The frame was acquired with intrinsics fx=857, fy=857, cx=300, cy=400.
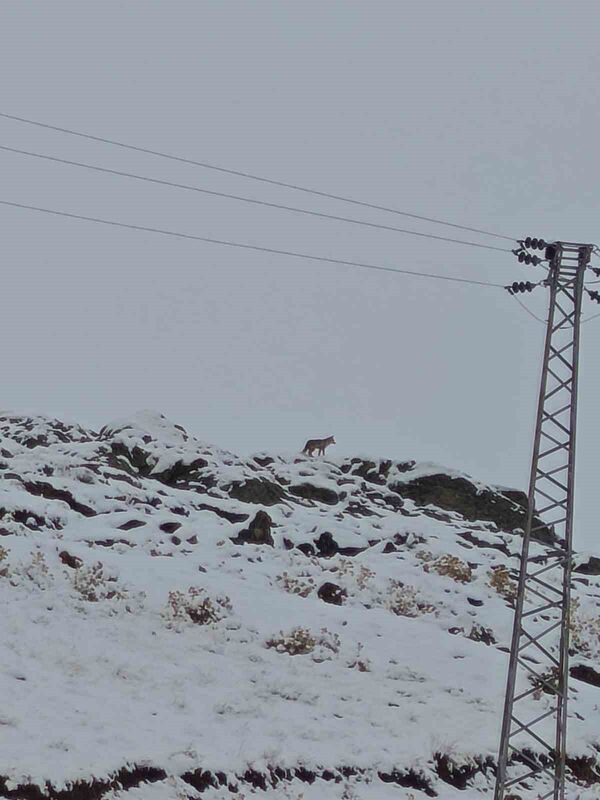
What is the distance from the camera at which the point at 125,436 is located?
3262cm

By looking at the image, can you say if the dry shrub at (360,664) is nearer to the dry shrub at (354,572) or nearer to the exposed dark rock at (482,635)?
the exposed dark rock at (482,635)

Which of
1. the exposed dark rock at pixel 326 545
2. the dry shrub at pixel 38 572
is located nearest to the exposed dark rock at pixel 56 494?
the dry shrub at pixel 38 572

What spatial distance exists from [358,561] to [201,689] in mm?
8868

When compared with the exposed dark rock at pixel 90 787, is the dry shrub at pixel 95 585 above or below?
above

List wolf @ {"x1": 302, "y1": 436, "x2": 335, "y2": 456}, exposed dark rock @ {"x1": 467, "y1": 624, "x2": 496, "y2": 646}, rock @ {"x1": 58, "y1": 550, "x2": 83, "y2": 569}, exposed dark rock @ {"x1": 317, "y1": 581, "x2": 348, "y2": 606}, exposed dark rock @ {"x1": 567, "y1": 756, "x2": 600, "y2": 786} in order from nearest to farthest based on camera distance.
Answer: exposed dark rock @ {"x1": 567, "y1": 756, "x2": 600, "y2": 786}
rock @ {"x1": 58, "y1": 550, "x2": 83, "y2": 569}
exposed dark rock @ {"x1": 467, "y1": 624, "x2": 496, "y2": 646}
exposed dark rock @ {"x1": 317, "y1": 581, "x2": 348, "y2": 606}
wolf @ {"x1": 302, "y1": 436, "x2": 335, "y2": 456}

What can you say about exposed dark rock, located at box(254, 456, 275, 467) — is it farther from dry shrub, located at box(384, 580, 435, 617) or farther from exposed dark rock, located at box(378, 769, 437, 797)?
exposed dark rock, located at box(378, 769, 437, 797)

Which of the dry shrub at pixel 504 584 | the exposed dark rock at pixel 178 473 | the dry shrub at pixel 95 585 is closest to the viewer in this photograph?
the dry shrub at pixel 95 585

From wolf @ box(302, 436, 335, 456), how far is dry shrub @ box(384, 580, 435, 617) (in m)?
18.2

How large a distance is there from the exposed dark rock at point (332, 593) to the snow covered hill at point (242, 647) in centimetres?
5

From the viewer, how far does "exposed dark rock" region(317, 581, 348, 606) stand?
18859 millimetres

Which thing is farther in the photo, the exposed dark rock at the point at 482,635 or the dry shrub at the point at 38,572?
the exposed dark rock at the point at 482,635

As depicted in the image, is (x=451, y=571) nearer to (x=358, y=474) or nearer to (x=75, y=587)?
(x=75, y=587)

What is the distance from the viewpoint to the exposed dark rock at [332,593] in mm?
18859

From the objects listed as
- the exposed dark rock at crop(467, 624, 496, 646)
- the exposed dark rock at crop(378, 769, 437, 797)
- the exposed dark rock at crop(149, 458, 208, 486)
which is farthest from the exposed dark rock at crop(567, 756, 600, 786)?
the exposed dark rock at crop(149, 458, 208, 486)
